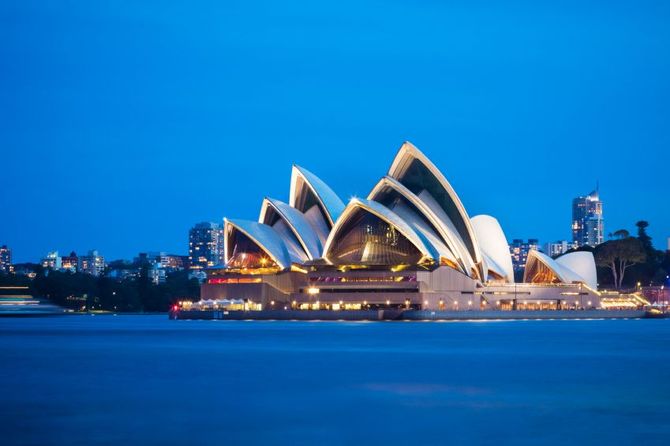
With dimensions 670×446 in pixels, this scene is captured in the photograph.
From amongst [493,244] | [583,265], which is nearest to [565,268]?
[583,265]

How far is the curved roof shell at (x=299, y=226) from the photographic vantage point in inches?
4220

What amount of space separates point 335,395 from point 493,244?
8559cm

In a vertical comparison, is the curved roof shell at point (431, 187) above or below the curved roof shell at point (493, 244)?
above

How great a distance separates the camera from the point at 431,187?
10256 centimetres

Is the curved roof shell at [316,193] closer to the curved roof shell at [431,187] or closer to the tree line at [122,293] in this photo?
the curved roof shell at [431,187]

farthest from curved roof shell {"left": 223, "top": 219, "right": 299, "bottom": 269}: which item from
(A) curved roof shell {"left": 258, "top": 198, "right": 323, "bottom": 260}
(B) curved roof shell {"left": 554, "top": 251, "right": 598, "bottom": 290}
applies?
(B) curved roof shell {"left": 554, "top": 251, "right": 598, "bottom": 290}

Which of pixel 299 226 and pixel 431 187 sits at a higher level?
pixel 431 187

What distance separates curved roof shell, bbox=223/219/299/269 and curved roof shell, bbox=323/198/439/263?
24.1 ft

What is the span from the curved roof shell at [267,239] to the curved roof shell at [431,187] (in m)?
13.7

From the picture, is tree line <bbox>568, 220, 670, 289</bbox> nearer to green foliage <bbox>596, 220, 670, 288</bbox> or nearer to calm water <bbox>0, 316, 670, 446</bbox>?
green foliage <bbox>596, 220, 670, 288</bbox>

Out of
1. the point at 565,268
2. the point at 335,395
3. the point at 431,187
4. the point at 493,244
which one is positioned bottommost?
the point at 335,395

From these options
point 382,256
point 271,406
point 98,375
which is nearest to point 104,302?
point 382,256

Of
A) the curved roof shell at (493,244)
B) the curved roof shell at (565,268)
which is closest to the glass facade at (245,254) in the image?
the curved roof shell at (493,244)

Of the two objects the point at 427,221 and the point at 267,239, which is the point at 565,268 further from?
the point at 267,239
